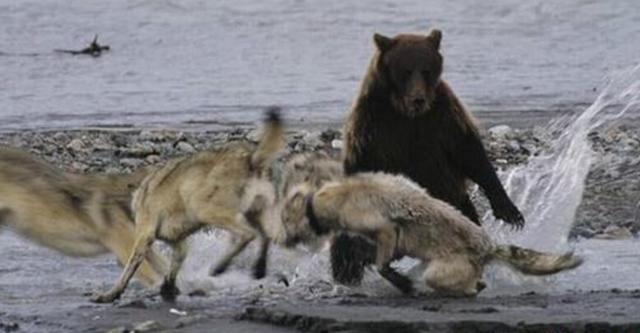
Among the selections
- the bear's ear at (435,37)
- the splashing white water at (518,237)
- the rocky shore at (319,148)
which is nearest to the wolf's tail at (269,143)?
the splashing white water at (518,237)

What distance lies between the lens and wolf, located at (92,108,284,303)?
11430 millimetres

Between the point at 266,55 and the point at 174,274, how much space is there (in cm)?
1581

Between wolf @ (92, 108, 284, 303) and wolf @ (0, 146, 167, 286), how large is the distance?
1.11ft

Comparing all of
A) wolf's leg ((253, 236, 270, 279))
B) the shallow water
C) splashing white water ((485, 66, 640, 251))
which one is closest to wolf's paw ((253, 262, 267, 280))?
wolf's leg ((253, 236, 270, 279))

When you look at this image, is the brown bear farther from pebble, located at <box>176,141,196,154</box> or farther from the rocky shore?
pebble, located at <box>176,141,196,154</box>

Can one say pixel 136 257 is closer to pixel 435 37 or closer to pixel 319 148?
pixel 435 37

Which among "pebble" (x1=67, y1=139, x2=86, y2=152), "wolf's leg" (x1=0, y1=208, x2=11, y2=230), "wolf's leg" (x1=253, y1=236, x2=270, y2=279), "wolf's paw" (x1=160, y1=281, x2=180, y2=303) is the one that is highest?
"wolf's leg" (x1=0, y1=208, x2=11, y2=230)

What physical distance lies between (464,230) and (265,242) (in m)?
1.31

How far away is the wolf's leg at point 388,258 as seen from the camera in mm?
10789

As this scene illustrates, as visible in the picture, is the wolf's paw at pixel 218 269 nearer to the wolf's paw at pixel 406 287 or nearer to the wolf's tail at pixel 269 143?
the wolf's tail at pixel 269 143

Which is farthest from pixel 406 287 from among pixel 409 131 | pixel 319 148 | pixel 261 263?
pixel 319 148

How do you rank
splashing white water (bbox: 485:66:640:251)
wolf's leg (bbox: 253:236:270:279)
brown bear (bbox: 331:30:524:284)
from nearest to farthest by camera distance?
brown bear (bbox: 331:30:524:284), wolf's leg (bbox: 253:236:270:279), splashing white water (bbox: 485:66:640:251)

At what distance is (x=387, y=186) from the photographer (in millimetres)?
10820

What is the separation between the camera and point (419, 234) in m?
10.8
